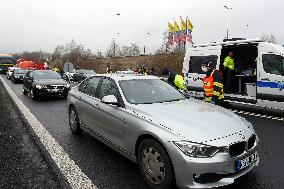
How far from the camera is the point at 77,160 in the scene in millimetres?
5297

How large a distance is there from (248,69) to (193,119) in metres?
8.42

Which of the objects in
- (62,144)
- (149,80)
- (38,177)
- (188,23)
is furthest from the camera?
(188,23)

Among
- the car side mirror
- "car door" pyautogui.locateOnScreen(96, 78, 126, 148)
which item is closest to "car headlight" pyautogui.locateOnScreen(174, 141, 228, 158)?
"car door" pyautogui.locateOnScreen(96, 78, 126, 148)

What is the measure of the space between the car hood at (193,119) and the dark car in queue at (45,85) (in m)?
10.5

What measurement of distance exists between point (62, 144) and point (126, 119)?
7.59 ft

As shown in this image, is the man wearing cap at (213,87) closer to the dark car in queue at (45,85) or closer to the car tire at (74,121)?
the car tire at (74,121)

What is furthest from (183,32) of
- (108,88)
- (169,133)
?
(169,133)

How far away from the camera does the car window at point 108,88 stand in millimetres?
5299

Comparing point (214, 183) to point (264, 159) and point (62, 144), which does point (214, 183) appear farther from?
Result: point (62, 144)

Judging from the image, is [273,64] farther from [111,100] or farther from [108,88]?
[111,100]

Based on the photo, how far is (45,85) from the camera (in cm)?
1431

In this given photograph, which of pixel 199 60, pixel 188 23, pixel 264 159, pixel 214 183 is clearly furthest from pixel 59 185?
pixel 188 23

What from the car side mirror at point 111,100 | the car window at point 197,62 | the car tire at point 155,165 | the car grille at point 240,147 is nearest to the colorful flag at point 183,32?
the car window at point 197,62

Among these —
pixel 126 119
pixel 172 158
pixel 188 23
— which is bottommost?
pixel 172 158
